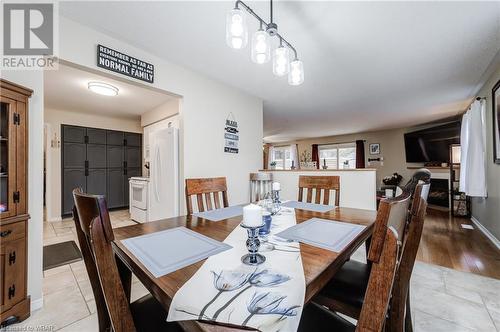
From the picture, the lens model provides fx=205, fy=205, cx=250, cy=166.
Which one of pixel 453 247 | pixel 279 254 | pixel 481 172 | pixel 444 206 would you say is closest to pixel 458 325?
pixel 279 254

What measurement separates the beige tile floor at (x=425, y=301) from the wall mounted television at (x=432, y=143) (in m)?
4.42

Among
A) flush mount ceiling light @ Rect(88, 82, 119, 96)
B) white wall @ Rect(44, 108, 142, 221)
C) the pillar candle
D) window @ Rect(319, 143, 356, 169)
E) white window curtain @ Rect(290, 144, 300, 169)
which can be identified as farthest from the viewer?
white window curtain @ Rect(290, 144, 300, 169)

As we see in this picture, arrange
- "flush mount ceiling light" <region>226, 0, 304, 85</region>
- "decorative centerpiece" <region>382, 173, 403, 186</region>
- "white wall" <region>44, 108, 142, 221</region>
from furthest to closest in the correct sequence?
"decorative centerpiece" <region>382, 173, 403, 186</region>, "white wall" <region>44, 108, 142, 221</region>, "flush mount ceiling light" <region>226, 0, 304, 85</region>

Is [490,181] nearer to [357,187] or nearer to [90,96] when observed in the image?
[357,187]

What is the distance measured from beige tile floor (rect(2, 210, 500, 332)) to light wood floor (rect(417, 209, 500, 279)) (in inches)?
8.4

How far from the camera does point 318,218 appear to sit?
136 cm

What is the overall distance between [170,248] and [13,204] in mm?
1349

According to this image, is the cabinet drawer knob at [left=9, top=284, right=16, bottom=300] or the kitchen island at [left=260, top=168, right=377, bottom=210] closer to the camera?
the cabinet drawer knob at [left=9, top=284, right=16, bottom=300]

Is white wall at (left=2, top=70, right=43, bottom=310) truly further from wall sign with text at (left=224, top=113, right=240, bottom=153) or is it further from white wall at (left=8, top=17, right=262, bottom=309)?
wall sign with text at (left=224, top=113, right=240, bottom=153)

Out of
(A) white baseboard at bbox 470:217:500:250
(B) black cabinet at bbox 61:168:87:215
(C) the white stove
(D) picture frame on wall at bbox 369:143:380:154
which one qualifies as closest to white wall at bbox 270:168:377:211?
(A) white baseboard at bbox 470:217:500:250

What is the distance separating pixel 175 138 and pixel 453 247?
3941 millimetres

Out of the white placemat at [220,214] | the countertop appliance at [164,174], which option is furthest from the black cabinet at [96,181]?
the white placemat at [220,214]

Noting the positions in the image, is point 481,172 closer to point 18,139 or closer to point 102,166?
point 18,139

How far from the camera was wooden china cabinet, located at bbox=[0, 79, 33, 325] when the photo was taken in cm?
133
